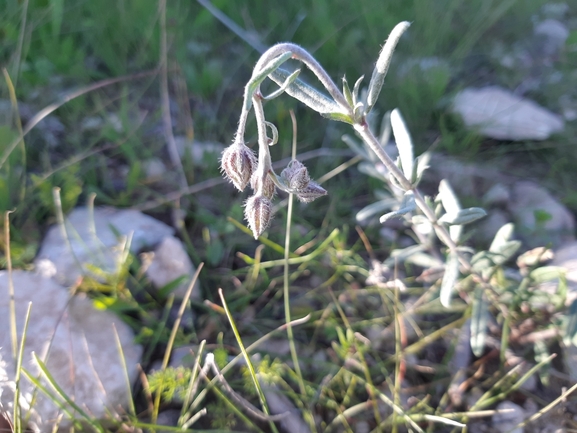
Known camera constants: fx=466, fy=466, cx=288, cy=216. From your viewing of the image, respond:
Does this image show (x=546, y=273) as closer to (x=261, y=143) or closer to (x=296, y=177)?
(x=296, y=177)

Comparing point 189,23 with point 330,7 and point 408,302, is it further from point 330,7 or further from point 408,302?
point 408,302

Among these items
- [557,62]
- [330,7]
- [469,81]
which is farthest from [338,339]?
[557,62]

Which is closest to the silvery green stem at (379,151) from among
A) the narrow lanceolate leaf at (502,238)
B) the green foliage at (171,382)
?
the narrow lanceolate leaf at (502,238)

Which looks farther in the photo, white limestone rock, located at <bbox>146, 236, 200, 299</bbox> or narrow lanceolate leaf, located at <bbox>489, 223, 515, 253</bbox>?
white limestone rock, located at <bbox>146, 236, 200, 299</bbox>

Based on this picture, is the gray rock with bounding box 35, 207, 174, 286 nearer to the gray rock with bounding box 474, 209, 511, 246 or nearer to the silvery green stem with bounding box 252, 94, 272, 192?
the silvery green stem with bounding box 252, 94, 272, 192

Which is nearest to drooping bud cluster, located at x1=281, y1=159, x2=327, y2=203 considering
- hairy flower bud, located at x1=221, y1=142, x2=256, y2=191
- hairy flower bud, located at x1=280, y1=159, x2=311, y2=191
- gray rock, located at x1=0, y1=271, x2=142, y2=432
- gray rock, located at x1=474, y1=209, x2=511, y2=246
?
hairy flower bud, located at x1=280, y1=159, x2=311, y2=191

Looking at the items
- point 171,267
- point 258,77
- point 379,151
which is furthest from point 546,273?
point 171,267
